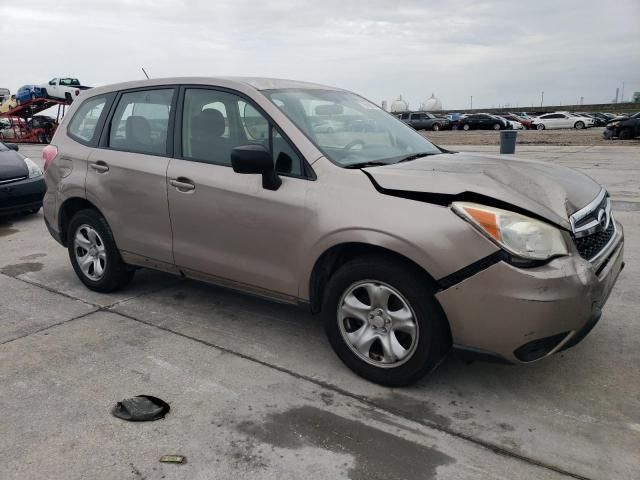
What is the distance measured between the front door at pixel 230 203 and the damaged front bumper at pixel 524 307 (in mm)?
1059

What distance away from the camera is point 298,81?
4.20 meters

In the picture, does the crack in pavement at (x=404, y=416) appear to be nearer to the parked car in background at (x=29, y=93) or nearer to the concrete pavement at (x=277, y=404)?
the concrete pavement at (x=277, y=404)

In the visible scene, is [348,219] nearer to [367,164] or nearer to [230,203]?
[367,164]

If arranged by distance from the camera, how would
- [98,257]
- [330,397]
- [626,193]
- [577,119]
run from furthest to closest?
[577,119], [626,193], [98,257], [330,397]

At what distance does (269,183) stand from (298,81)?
122 centimetres

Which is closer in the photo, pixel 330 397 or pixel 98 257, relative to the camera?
pixel 330 397

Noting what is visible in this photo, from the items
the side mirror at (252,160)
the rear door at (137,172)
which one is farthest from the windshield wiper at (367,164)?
the rear door at (137,172)

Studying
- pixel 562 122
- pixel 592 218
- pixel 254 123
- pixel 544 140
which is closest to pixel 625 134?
pixel 544 140

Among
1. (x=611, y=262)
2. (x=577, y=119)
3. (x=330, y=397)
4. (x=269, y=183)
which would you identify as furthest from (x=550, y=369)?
(x=577, y=119)

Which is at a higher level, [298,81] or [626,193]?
[298,81]

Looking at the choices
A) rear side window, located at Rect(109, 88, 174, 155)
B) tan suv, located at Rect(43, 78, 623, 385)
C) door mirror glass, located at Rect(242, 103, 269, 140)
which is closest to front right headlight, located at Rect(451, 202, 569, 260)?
tan suv, located at Rect(43, 78, 623, 385)

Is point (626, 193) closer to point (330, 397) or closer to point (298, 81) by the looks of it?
point (298, 81)

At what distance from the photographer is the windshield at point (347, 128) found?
3.43 metres

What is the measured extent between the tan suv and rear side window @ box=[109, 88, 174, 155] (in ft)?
0.04
